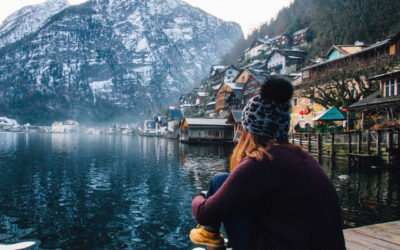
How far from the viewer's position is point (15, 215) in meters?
10.5

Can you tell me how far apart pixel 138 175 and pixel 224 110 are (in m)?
54.3

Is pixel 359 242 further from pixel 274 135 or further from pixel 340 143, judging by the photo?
pixel 340 143

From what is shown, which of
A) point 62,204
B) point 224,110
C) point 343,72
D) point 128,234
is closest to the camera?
point 128,234

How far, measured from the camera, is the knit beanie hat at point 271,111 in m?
2.26

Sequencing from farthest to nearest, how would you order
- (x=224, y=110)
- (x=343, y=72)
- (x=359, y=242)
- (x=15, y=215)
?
(x=224, y=110)
(x=343, y=72)
(x=15, y=215)
(x=359, y=242)

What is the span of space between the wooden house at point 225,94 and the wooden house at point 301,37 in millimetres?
25097

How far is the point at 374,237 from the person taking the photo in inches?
185

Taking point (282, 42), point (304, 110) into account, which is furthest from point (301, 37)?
point (304, 110)

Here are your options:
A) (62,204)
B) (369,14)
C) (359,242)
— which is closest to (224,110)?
(369,14)

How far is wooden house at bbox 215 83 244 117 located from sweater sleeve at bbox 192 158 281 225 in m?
65.8

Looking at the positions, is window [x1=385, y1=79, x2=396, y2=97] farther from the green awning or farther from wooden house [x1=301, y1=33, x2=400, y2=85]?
wooden house [x1=301, y1=33, x2=400, y2=85]

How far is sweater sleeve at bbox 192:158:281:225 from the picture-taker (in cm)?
190

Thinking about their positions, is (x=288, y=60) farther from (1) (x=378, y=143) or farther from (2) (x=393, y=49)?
(1) (x=378, y=143)

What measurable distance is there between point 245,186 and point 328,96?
114 ft
